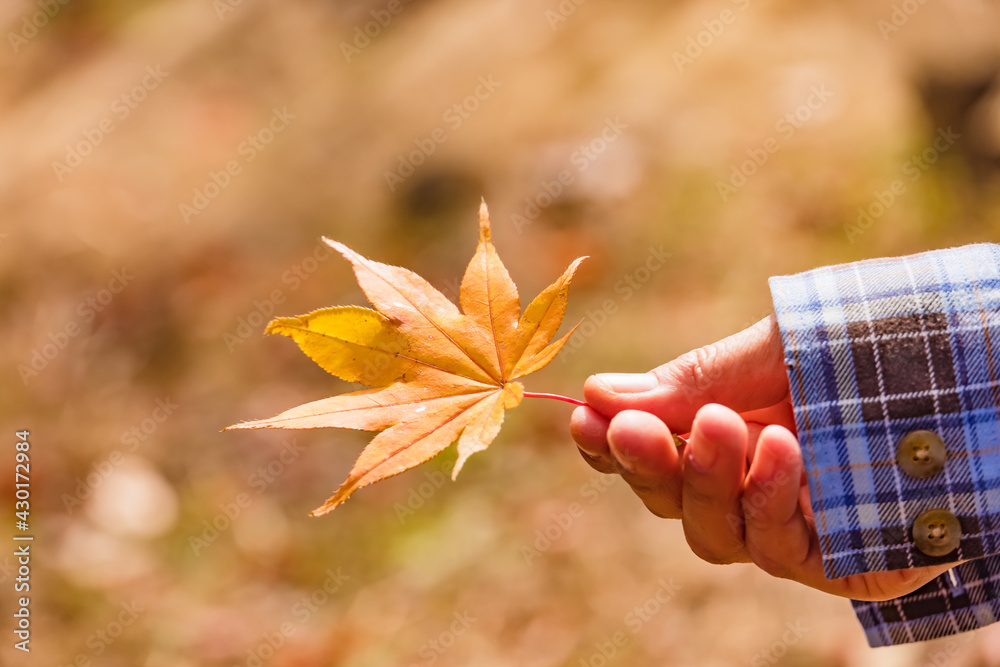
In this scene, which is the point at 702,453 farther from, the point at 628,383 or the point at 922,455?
the point at 922,455

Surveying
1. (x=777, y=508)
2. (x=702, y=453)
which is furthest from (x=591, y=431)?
(x=777, y=508)

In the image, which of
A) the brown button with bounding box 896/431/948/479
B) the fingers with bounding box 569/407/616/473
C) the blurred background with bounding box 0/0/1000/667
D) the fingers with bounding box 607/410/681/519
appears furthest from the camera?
the blurred background with bounding box 0/0/1000/667

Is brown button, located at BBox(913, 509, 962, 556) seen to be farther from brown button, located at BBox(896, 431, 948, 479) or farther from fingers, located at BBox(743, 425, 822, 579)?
fingers, located at BBox(743, 425, 822, 579)

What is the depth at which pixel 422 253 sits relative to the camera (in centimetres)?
321

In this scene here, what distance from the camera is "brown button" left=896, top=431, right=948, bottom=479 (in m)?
1.08

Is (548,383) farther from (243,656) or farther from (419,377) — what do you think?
(419,377)

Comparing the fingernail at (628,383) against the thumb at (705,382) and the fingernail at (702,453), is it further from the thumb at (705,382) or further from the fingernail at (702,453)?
the fingernail at (702,453)

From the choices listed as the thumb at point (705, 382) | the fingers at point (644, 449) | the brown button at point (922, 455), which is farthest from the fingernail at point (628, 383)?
the brown button at point (922, 455)

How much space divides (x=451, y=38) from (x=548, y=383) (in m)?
2.07

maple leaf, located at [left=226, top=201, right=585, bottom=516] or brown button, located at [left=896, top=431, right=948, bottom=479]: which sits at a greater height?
maple leaf, located at [left=226, top=201, right=585, bottom=516]

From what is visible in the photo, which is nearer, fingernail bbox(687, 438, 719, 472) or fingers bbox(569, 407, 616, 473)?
fingernail bbox(687, 438, 719, 472)

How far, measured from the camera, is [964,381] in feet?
3.59

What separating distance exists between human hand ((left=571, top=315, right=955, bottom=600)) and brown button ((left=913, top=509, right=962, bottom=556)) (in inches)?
7.1

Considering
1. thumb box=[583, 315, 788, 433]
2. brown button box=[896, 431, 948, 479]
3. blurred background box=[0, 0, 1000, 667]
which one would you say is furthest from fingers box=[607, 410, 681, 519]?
blurred background box=[0, 0, 1000, 667]
